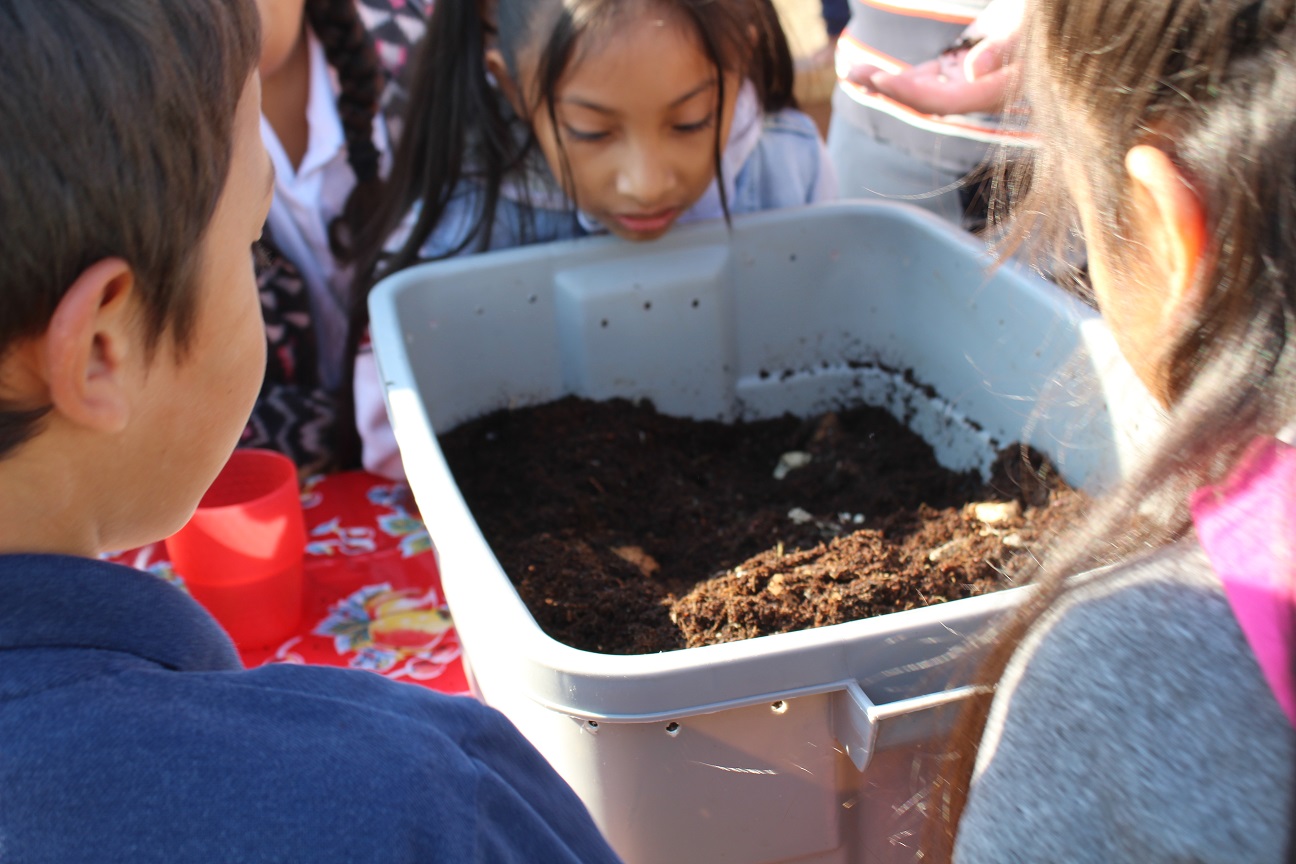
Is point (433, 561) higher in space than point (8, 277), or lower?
lower

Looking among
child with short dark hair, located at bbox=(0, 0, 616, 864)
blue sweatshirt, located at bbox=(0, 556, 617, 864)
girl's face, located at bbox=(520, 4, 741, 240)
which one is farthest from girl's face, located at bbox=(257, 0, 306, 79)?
blue sweatshirt, located at bbox=(0, 556, 617, 864)

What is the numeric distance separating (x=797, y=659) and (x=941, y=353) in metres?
0.66

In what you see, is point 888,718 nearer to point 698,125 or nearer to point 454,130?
point 698,125

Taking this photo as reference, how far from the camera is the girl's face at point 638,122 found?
1.05 metres

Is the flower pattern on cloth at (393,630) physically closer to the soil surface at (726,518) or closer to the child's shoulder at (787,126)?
the soil surface at (726,518)

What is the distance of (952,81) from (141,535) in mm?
913

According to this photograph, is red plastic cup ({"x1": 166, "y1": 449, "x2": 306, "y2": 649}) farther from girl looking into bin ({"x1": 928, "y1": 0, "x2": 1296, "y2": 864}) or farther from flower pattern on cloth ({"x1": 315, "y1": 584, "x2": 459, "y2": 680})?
girl looking into bin ({"x1": 928, "y1": 0, "x2": 1296, "y2": 864})

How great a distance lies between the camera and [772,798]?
23.8 inches

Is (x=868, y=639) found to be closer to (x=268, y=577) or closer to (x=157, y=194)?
(x=157, y=194)

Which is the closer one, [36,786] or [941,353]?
[36,786]

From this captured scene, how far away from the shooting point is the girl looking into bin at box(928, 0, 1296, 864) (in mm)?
367

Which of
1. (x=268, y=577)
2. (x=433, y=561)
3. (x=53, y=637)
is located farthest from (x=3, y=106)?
(x=433, y=561)

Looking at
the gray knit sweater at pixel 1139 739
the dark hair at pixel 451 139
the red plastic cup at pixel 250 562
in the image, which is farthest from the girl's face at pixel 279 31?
the gray knit sweater at pixel 1139 739

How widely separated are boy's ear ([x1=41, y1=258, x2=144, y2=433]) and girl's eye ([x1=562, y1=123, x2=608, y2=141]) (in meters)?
0.74
